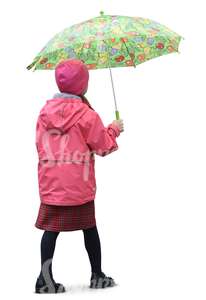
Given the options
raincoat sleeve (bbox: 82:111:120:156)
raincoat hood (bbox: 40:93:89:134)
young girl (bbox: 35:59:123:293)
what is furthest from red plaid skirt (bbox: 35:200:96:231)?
raincoat hood (bbox: 40:93:89:134)

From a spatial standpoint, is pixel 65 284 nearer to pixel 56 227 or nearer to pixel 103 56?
pixel 56 227

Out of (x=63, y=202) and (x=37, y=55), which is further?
(x=37, y=55)

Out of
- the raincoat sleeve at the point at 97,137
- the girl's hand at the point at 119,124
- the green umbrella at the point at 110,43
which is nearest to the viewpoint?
the raincoat sleeve at the point at 97,137

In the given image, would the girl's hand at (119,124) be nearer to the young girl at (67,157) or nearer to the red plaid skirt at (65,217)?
the young girl at (67,157)

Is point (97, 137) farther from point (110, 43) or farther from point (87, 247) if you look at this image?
point (87, 247)

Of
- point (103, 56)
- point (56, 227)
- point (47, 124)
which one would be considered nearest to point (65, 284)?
point (56, 227)

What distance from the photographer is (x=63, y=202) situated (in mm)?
8719

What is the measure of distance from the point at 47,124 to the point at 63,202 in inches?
26.4

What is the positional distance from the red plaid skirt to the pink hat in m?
0.98

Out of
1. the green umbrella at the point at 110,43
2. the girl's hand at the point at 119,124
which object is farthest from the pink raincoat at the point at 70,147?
the green umbrella at the point at 110,43

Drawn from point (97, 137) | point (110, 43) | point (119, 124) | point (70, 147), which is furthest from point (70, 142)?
point (110, 43)

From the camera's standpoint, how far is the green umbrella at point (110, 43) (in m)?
8.80

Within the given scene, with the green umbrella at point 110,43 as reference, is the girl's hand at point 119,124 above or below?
below

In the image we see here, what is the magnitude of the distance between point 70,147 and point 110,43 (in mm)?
938
